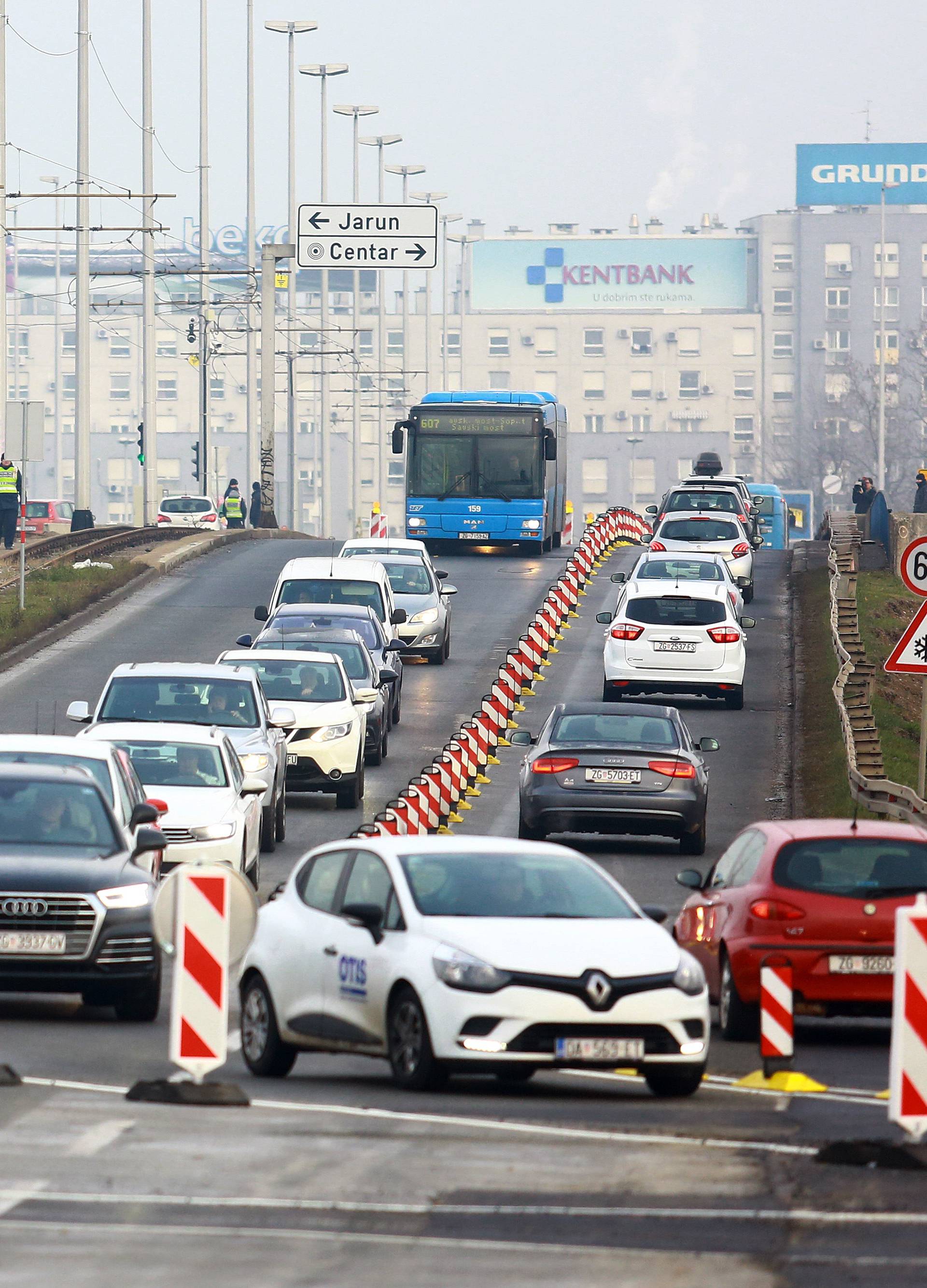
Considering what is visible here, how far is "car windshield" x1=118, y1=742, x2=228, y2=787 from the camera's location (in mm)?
19219

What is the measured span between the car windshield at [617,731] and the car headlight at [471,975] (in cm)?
1146

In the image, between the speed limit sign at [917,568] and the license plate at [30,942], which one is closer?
→ the license plate at [30,942]

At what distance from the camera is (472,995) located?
35.3 ft

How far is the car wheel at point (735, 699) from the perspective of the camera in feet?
106

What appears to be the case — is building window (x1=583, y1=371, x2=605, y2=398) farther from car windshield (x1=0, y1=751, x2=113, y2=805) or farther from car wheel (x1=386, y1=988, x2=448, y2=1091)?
car wheel (x1=386, y1=988, x2=448, y2=1091)

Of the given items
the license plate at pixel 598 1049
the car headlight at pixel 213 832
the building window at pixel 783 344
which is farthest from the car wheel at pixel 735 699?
the building window at pixel 783 344

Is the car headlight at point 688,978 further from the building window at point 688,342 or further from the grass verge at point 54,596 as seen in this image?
the building window at point 688,342

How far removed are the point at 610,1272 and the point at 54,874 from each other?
6.51m

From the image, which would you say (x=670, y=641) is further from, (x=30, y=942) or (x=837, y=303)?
(x=837, y=303)

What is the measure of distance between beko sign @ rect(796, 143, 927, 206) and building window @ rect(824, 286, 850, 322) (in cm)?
656

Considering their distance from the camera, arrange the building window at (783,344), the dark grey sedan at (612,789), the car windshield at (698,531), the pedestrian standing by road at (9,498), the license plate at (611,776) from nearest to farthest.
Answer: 1. the dark grey sedan at (612,789)
2. the license plate at (611,776)
3. the car windshield at (698,531)
4. the pedestrian standing by road at (9,498)
5. the building window at (783,344)

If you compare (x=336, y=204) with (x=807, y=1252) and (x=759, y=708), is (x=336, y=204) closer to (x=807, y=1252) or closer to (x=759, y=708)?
(x=759, y=708)

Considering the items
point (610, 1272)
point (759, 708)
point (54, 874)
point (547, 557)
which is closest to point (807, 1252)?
point (610, 1272)

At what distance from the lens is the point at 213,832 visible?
18594mm
